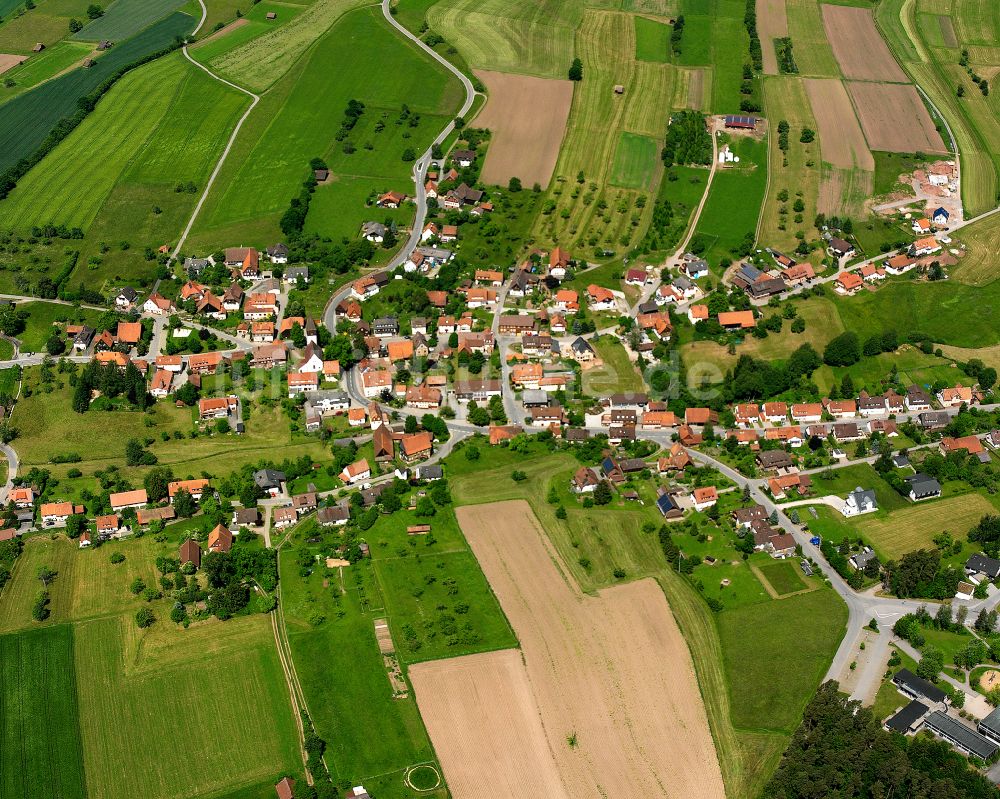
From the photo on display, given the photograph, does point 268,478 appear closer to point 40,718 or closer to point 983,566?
point 40,718

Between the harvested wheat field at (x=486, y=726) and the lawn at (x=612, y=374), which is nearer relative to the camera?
the harvested wheat field at (x=486, y=726)

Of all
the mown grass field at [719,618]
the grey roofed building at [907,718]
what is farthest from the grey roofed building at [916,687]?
the mown grass field at [719,618]

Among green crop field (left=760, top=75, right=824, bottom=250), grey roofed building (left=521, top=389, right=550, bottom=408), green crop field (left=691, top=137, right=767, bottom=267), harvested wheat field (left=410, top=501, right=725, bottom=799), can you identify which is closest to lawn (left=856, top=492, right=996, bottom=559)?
harvested wheat field (left=410, top=501, right=725, bottom=799)

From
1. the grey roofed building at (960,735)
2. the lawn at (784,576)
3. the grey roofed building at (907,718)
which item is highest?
the lawn at (784,576)

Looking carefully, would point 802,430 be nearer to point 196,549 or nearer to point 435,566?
point 435,566

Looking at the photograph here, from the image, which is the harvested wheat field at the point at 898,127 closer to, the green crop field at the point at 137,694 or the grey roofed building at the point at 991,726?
the grey roofed building at the point at 991,726

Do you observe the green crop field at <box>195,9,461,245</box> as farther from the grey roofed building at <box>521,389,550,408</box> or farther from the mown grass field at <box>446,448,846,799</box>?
the mown grass field at <box>446,448,846,799</box>

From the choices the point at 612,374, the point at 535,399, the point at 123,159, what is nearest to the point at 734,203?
the point at 612,374

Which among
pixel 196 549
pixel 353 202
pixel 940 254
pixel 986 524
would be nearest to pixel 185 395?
pixel 196 549
